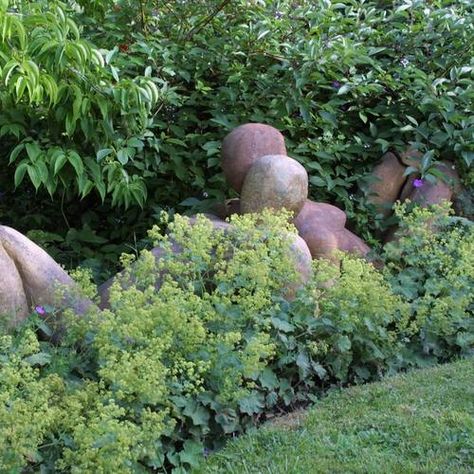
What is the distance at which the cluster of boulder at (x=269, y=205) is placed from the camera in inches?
168

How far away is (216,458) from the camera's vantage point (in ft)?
11.8

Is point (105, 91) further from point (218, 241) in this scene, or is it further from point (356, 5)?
point (356, 5)

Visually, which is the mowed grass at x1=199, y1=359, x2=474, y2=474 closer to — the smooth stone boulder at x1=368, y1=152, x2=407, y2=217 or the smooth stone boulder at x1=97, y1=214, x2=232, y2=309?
the smooth stone boulder at x1=97, y1=214, x2=232, y2=309

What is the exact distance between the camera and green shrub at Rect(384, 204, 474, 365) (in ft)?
16.0

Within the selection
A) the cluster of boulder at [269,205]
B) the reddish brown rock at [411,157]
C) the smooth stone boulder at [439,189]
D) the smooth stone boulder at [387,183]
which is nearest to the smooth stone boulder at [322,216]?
the cluster of boulder at [269,205]

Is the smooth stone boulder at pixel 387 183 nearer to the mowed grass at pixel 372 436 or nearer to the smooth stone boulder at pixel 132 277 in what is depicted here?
the smooth stone boulder at pixel 132 277

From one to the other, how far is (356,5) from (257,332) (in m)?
3.40

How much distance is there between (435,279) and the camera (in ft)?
17.1

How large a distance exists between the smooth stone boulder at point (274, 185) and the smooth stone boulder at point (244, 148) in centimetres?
18

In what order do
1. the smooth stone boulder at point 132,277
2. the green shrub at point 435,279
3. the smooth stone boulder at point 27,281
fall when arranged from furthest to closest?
1. the green shrub at point 435,279
2. the smooth stone boulder at point 132,277
3. the smooth stone boulder at point 27,281

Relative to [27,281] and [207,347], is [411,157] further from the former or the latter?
[27,281]

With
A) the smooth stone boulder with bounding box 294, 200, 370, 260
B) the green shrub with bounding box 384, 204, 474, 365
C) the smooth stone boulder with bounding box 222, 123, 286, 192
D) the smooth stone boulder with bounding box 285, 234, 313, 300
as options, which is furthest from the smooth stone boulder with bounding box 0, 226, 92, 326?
the green shrub with bounding box 384, 204, 474, 365

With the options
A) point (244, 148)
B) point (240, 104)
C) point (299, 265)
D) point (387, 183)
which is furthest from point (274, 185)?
point (387, 183)

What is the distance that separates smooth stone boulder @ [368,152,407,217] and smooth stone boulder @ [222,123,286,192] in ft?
3.93
